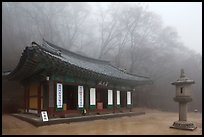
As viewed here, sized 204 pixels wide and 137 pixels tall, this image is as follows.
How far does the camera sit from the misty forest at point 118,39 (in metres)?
28.7

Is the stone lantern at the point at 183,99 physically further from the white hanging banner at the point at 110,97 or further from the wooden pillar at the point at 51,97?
the white hanging banner at the point at 110,97

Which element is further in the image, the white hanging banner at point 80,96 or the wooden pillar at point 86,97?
the wooden pillar at point 86,97

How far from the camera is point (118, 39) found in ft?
118

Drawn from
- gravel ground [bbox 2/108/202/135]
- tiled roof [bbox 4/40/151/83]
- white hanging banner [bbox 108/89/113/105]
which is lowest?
gravel ground [bbox 2/108/202/135]

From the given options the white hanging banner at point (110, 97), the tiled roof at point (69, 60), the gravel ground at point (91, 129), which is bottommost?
the gravel ground at point (91, 129)

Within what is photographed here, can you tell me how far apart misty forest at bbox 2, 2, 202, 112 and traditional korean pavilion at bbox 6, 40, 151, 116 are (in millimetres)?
8635

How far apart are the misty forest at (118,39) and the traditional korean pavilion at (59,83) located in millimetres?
8635

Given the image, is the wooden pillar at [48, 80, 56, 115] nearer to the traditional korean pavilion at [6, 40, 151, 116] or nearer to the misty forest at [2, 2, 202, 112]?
the traditional korean pavilion at [6, 40, 151, 116]

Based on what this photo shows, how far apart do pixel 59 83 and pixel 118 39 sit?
23.9 metres

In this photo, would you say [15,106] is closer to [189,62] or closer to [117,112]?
[117,112]

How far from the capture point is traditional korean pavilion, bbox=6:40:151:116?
38.0 ft

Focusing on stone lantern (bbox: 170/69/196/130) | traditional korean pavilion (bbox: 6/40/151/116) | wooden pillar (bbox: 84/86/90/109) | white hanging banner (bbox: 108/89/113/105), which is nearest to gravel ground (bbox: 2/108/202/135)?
stone lantern (bbox: 170/69/196/130)

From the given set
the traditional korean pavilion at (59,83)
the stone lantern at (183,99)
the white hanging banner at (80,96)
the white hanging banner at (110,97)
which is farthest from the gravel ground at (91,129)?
the white hanging banner at (110,97)

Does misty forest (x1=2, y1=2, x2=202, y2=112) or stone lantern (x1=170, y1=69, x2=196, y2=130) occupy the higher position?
misty forest (x1=2, y1=2, x2=202, y2=112)
